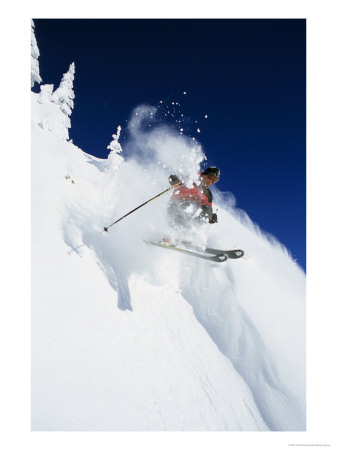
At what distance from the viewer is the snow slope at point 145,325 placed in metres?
2.88

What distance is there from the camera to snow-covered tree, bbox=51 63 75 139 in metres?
12.6

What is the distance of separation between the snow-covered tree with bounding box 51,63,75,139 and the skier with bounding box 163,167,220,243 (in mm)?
9636

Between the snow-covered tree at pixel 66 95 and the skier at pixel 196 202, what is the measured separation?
9636mm

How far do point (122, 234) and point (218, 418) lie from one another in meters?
3.50

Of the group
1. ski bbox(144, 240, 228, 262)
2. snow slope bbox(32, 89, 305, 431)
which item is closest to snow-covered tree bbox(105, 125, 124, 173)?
snow slope bbox(32, 89, 305, 431)

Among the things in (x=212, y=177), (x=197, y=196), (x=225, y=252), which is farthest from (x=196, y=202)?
(x=225, y=252)

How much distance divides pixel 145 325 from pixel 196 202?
7.60 ft

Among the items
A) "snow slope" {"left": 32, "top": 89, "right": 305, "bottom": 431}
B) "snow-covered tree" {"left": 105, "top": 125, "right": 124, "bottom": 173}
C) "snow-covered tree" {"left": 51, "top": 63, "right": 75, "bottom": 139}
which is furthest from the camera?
"snow-covered tree" {"left": 105, "top": 125, "right": 124, "bottom": 173}

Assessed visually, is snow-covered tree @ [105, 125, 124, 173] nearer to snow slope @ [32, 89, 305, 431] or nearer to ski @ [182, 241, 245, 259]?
snow slope @ [32, 89, 305, 431]

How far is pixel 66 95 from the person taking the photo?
12.9m

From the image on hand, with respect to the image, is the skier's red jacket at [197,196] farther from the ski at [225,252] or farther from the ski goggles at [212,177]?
the ski at [225,252]
